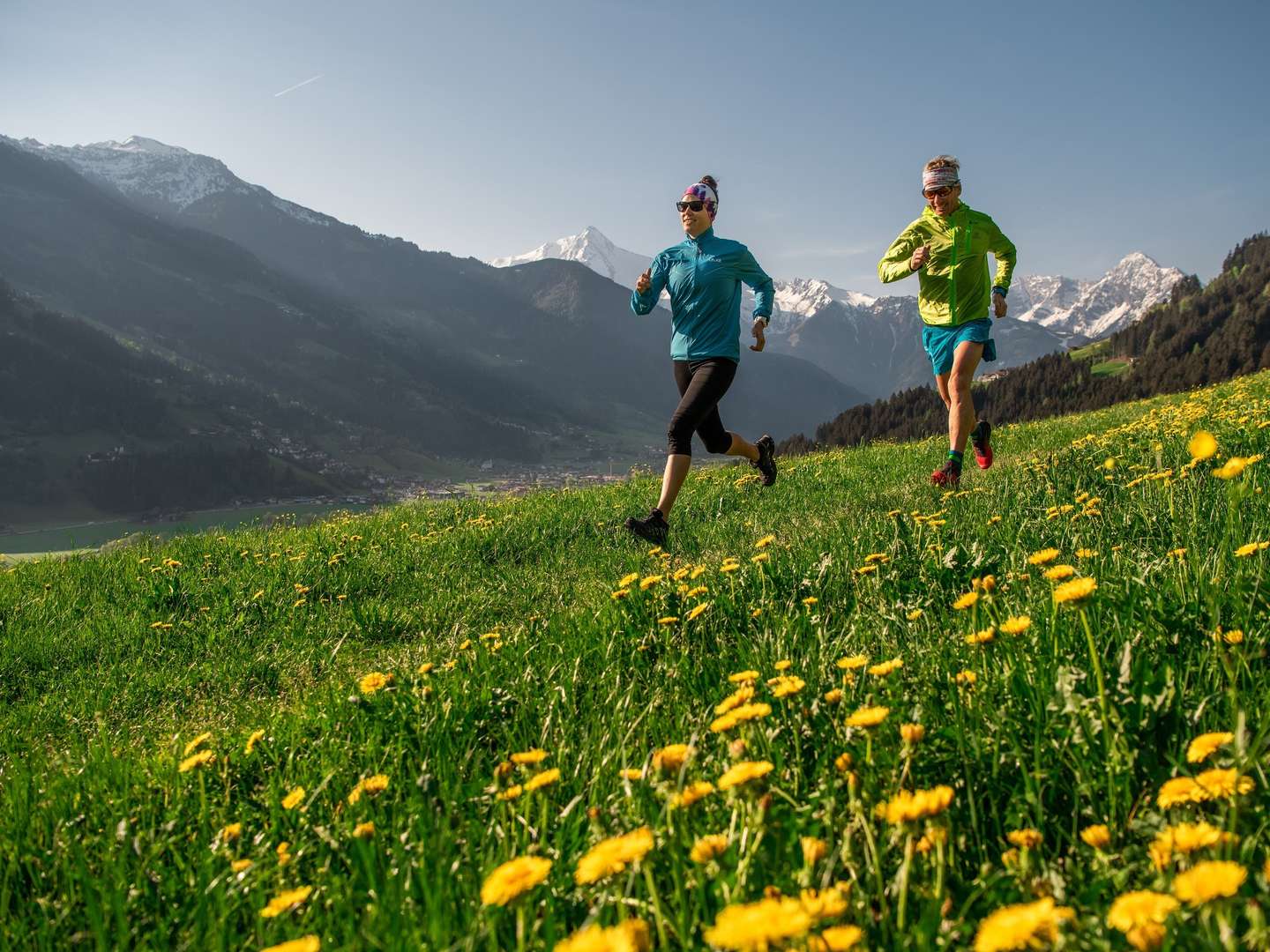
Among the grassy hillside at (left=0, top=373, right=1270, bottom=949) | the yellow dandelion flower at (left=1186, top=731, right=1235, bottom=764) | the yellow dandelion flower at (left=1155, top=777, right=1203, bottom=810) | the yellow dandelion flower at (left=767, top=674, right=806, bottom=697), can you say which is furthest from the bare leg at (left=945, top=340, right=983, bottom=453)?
the yellow dandelion flower at (left=1155, top=777, right=1203, bottom=810)

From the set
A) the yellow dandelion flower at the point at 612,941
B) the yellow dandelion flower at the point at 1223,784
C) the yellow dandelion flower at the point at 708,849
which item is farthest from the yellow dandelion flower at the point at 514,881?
the yellow dandelion flower at the point at 1223,784

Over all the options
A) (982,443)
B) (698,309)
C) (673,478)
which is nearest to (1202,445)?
(673,478)

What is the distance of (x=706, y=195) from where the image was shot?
8.05 m

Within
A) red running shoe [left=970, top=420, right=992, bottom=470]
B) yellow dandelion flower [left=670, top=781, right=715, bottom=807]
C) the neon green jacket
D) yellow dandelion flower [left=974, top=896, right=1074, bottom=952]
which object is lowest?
yellow dandelion flower [left=670, top=781, right=715, bottom=807]

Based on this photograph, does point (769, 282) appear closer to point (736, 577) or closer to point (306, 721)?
point (736, 577)

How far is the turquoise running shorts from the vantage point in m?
7.87

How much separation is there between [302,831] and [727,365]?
656 centimetres

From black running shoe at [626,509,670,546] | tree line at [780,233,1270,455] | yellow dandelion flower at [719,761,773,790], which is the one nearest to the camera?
yellow dandelion flower at [719,761,773,790]

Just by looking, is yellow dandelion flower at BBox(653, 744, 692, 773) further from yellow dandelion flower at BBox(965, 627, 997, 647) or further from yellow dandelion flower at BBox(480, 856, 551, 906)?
yellow dandelion flower at BBox(965, 627, 997, 647)

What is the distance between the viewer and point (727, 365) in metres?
8.09

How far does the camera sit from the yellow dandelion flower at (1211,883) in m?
0.99

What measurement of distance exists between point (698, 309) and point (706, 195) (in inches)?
47.6

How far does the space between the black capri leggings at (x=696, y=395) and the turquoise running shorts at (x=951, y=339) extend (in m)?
2.01

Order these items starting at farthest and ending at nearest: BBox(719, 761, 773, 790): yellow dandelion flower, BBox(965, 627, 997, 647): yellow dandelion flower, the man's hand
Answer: the man's hand
BBox(965, 627, 997, 647): yellow dandelion flower
BBox(719, 761, 773, 790): yellow dandelion flower
